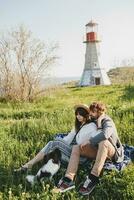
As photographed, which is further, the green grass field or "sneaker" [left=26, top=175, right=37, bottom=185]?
"sneaker" [left=26, top=175, right=37, bottom=185]

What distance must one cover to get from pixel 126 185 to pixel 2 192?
5.84 ft

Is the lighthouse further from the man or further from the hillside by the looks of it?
the man

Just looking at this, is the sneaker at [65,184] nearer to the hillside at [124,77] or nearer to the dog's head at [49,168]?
the dog's head at [49,168]

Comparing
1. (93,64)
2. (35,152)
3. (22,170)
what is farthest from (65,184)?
(93,64)

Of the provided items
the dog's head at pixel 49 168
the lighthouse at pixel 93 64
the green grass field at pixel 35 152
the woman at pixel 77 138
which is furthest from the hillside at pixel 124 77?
the dog's head at pixel 49 168

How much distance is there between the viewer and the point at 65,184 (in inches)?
258

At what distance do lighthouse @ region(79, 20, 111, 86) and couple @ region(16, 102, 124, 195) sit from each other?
94.4ft

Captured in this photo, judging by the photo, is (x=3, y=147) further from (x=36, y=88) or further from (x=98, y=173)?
(x=36, y=88)

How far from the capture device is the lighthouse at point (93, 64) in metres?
36.5

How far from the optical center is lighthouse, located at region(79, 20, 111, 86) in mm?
36531

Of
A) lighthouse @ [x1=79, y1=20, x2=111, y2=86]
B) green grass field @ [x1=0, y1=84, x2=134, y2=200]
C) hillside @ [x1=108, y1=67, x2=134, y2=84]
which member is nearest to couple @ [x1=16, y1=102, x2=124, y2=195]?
green grass field @ [x1=0, y1=84, x2=134, y2=200]

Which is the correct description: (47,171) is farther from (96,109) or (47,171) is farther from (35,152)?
(35,152)

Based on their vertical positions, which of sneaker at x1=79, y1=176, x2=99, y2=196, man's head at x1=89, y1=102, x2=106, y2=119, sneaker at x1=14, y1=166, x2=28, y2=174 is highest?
man's head at x1=89, y1=102, x2=106, y2=119

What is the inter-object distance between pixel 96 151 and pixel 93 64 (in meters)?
30.7
